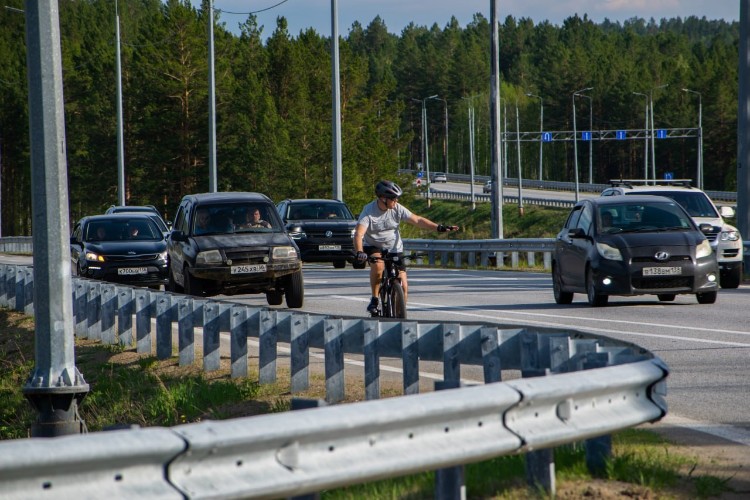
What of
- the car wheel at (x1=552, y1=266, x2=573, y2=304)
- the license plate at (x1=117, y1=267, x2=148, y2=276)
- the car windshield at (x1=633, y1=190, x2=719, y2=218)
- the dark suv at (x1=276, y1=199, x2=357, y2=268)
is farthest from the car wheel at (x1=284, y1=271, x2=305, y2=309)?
the dark suv at (x1=276, y1=199, x2=357, y2=268)

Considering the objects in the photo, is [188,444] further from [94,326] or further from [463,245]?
[463,245]

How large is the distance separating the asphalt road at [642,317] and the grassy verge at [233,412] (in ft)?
5.01

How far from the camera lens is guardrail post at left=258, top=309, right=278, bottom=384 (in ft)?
39.3

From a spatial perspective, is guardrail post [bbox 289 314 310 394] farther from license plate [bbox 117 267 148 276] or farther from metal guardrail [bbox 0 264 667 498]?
license plate [bbox 117 267 148 276]

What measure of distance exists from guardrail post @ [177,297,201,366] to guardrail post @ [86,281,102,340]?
382 centimetres

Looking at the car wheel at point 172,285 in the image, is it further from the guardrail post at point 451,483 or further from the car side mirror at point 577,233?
the guardrail post at point 451,483

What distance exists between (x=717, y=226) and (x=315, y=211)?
13.8m

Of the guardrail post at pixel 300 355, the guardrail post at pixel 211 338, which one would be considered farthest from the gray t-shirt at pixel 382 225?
the guardrail post at pixel 300 355

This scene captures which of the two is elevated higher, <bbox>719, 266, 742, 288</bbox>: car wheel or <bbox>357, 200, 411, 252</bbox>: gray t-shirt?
<bbox>357, 200, 411, 252</bbox>: gray t-shirt

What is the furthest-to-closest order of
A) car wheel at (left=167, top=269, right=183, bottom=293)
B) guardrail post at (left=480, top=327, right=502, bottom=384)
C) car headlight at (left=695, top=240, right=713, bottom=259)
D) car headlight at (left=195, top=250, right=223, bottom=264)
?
car wheel at (left=167, top=269, right=183, bottom=293) < car headlight at (left=195, top=250, right=223, bottom=264) < car headlight at (left=695, top=240, right=713, bottom=259) < guardrail post at (left=480, top=327, right=502, bottom=384)

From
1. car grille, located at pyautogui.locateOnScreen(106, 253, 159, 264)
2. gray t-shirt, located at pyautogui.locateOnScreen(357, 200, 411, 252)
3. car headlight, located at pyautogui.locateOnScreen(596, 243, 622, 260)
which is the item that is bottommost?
car grille, located at pyautogui.locateOnScreen(106, 253, 159, 264)

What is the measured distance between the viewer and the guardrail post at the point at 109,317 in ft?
56.1

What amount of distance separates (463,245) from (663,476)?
102 feet

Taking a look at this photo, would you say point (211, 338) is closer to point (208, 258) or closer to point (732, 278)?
point (208, 258)
